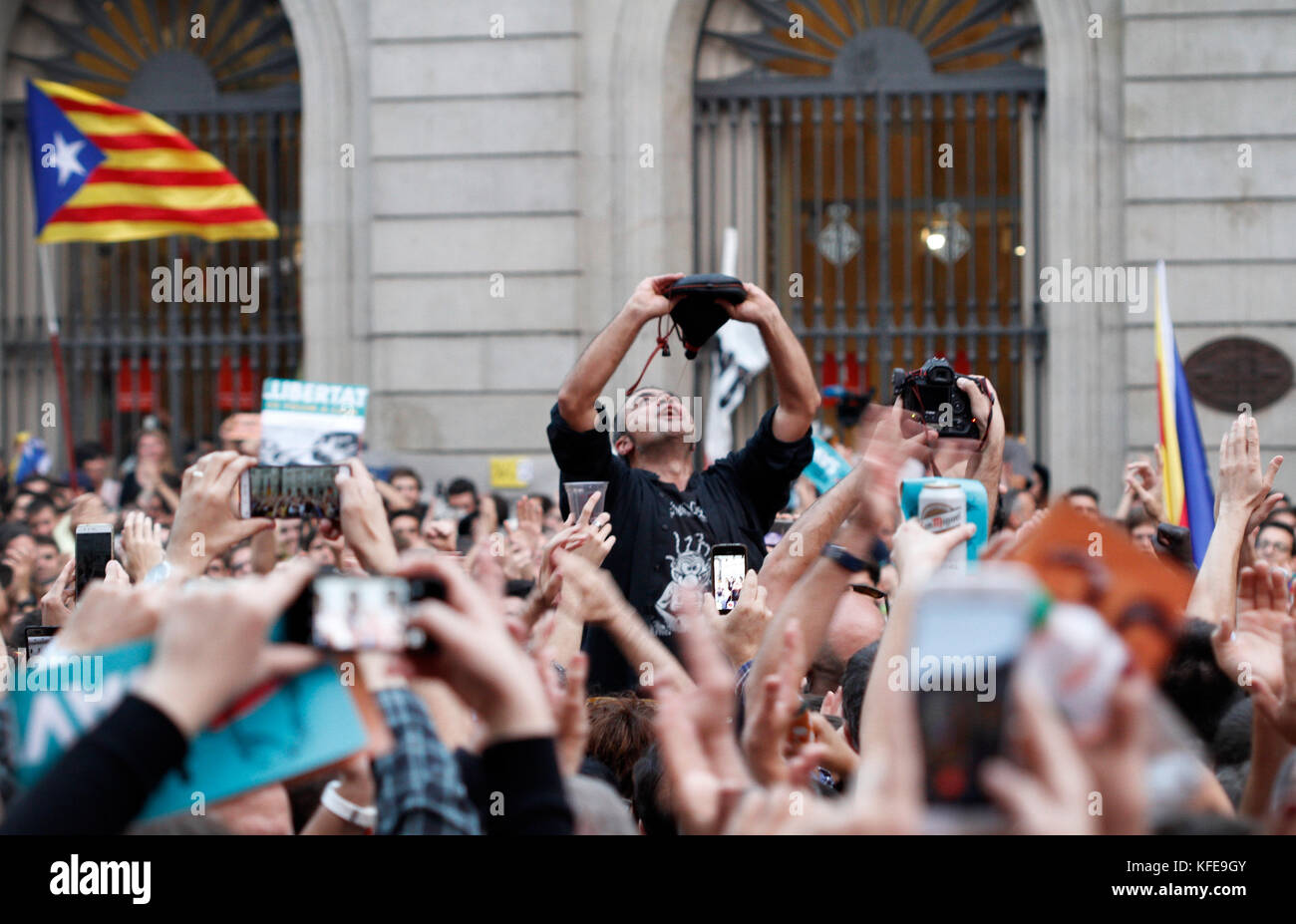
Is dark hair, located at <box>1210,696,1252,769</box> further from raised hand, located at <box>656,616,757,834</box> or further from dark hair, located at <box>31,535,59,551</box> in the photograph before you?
dark hair, located at <box>31,535,59,551</box>

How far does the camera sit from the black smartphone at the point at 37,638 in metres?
3.65

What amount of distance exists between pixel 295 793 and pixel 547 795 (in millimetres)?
890

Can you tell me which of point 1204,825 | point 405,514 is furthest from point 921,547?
point 405,514

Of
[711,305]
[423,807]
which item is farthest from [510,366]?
[423,807]

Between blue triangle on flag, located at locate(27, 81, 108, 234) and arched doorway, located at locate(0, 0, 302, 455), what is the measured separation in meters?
2.31

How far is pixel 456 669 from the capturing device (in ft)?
6.03

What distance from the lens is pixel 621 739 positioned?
3311 millimetres

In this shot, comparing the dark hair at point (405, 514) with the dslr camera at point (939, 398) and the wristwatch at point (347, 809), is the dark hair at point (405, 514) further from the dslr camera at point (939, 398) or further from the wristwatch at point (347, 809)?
the wristwatch at point (347, 809)

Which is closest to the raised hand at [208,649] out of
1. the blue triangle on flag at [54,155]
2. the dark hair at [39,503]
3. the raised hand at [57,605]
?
the raised hand at [57,605]

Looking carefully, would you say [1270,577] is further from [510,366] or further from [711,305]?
[510,366]

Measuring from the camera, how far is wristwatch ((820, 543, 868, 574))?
3057 mm

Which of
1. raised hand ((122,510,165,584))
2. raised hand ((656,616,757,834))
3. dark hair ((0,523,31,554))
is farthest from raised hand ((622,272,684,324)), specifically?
dark hair ((0,523,31,554))

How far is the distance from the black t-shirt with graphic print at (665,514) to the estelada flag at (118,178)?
748cm

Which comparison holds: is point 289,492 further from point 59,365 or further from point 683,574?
point 59,365
